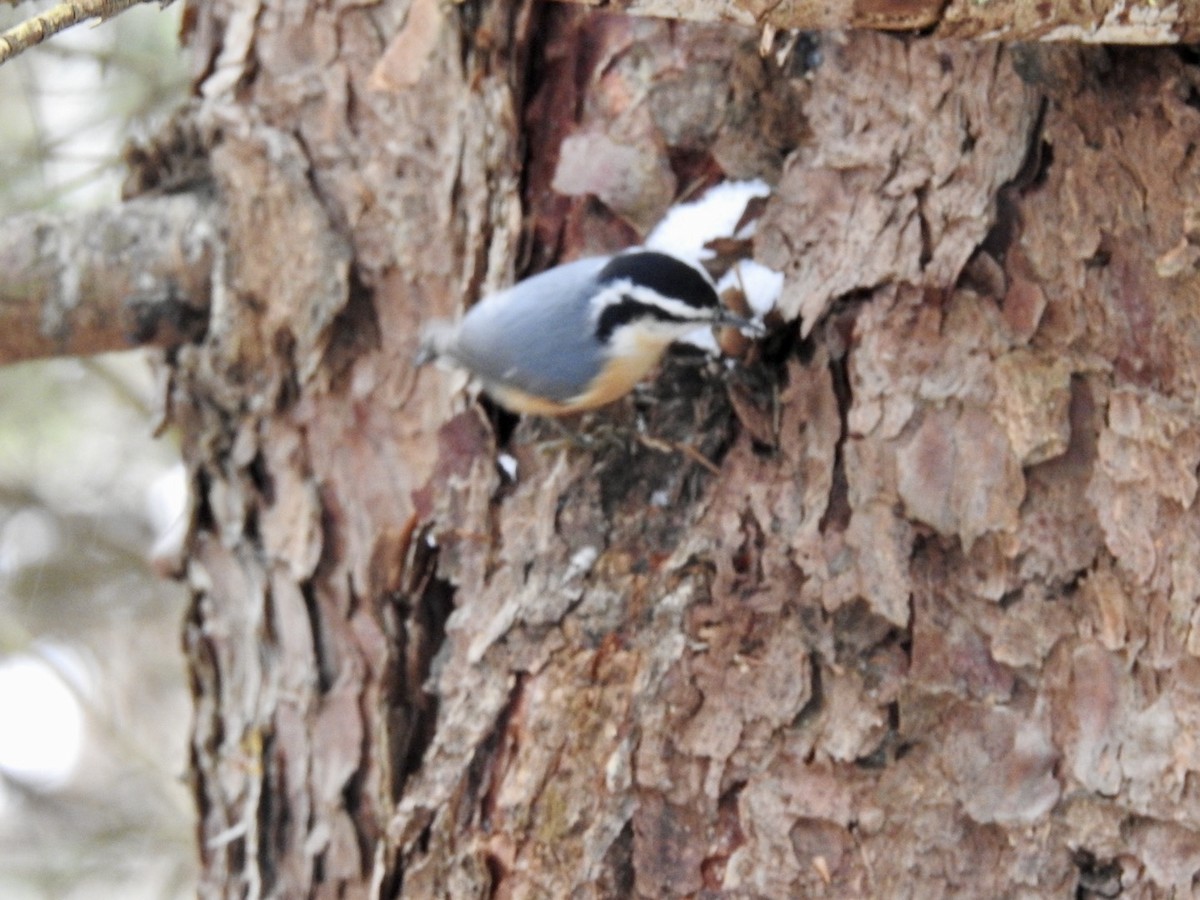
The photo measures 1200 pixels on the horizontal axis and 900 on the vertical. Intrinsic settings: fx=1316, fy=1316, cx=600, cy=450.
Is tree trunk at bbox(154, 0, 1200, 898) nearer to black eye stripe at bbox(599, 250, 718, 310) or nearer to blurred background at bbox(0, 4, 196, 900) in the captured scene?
black eye stripe at bbox(599, 250, 718, 310)

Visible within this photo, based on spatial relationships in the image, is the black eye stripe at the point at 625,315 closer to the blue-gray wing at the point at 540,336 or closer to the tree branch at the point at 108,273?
the blue-gray wing at the point at 540,336

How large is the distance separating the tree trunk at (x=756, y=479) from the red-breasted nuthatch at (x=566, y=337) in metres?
0.05

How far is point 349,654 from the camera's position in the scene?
1.82 m

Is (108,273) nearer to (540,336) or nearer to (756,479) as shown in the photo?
(540,336)

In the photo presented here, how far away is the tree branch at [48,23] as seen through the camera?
0.80 m

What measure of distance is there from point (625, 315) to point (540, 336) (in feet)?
0.44

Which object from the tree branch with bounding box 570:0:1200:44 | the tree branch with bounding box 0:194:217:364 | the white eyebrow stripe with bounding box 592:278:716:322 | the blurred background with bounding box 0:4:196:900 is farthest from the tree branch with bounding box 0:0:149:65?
the blurred background with bounding box 0:4:196:900

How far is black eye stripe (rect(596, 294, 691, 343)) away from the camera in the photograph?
1.57 metres

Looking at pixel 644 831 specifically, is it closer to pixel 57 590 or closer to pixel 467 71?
pixel 467 71

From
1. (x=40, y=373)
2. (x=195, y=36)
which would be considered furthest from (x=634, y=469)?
(x=40, y=373)

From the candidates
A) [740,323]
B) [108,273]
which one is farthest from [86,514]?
[740,323]

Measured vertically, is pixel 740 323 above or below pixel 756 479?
above

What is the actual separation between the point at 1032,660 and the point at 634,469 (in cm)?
50

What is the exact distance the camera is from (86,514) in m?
3.28
